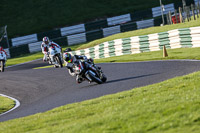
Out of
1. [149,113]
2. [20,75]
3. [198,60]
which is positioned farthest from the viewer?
[20,75]

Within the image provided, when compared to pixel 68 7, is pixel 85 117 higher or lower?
lower

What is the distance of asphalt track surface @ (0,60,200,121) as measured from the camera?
37.8 ft

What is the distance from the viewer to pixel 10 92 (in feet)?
53.8

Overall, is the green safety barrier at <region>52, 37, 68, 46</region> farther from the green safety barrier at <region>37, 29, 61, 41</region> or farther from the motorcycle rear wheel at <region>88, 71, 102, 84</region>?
the motorcycle rear wheel at <region>88, 71, 102, 84</region>

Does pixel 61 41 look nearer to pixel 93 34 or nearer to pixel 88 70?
pixel 93 34

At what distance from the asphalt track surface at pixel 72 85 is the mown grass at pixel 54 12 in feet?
66.9

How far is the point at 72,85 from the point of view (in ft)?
48.7

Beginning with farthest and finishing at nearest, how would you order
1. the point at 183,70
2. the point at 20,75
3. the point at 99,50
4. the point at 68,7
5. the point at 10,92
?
the point at 68,7
the point at 99,50
the point at 20,75
the point at 10,92
the point at 183,70

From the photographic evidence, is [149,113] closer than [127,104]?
Yes

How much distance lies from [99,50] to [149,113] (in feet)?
60.0

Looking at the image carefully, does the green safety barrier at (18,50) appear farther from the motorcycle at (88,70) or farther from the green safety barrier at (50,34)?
the motorcycle at (88,70)

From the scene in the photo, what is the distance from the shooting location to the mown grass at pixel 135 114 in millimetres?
6305

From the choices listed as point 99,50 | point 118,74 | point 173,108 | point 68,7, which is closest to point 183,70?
point 118,74

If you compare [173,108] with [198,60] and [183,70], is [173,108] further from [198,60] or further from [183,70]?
[198,60]
